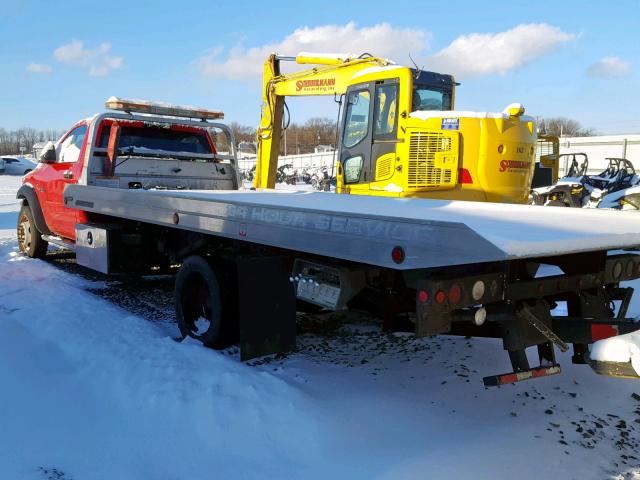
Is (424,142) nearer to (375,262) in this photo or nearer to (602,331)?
(602,331)

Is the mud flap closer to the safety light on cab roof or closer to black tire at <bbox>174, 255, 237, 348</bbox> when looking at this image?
black tire at <bbox>174, 255, 237, 348</bbox>

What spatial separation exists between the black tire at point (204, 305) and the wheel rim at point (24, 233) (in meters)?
4.83

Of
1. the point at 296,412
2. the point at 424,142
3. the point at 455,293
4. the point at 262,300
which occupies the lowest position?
the point at 296,412

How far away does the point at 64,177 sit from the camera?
24.2 feet

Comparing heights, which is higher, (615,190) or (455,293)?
(615,190)

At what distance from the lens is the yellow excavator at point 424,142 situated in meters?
7.47

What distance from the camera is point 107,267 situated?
6.04 metres

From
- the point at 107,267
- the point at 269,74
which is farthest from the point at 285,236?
the point at 269,74

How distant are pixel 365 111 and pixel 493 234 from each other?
5873 mm

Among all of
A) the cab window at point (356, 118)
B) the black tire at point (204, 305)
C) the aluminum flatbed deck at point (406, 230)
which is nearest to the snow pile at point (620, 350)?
the aluminum flatbed deck at point (406, 230)

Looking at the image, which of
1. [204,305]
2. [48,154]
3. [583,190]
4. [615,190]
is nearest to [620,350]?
[204,305]

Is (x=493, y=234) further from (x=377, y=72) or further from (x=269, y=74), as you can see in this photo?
(x=269, y=74)

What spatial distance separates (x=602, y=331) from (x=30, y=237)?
8.04 metres

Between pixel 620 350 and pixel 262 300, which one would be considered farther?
pixel 262 300
